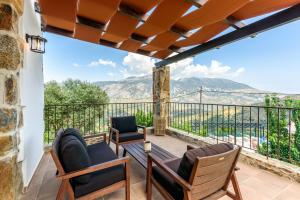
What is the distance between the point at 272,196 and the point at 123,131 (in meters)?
2.90

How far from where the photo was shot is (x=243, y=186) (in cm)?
224

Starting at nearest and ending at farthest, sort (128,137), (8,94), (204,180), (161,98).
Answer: (8,94)
(204,180)
(128,137)
(161,98)

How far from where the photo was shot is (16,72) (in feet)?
3.71

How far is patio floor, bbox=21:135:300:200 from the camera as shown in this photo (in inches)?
79.9

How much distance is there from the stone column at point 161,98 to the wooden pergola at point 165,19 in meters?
1.53

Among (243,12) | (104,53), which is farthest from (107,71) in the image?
(243,12)

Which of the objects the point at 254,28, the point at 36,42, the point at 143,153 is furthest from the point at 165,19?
the point at 143,153

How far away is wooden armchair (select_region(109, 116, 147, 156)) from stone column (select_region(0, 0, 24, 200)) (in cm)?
227

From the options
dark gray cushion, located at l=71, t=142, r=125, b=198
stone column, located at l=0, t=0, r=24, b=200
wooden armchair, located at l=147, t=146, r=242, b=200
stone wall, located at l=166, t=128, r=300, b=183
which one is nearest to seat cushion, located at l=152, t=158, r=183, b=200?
wooden armchair, located at l=147, t=146, r=242, b=200

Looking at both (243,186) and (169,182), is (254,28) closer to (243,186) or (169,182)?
(243,186)

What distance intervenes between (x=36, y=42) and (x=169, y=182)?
9.13 ft

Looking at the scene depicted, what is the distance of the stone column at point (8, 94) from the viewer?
1.02 m

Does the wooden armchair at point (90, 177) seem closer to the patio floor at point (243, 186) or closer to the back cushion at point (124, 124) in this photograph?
the patio floor at point (243, 186)

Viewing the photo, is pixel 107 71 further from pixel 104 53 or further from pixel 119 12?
pixel 119 12
